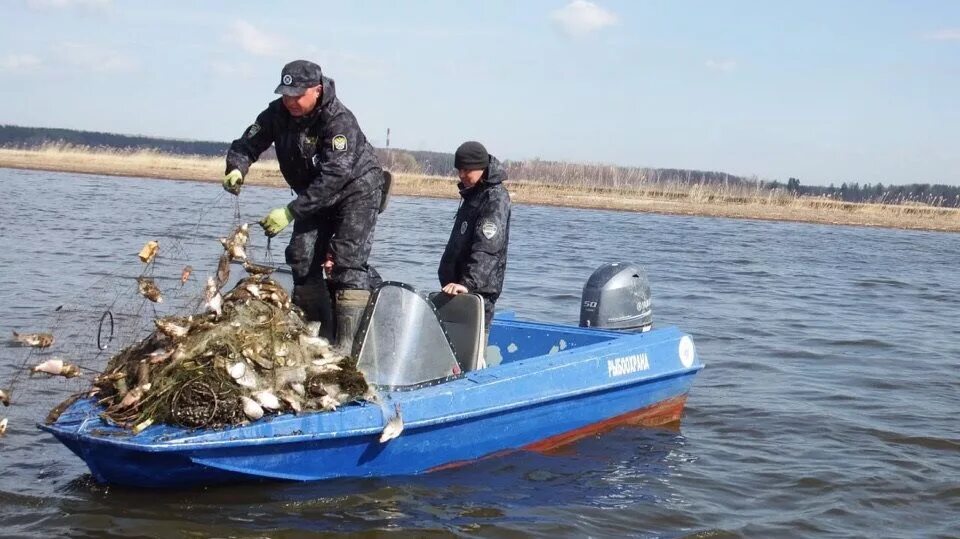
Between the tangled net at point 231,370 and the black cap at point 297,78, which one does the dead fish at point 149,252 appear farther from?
the black cap at point 297,78

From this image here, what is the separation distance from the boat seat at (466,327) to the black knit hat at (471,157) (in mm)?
859

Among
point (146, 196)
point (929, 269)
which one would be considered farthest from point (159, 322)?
point (146, 196)

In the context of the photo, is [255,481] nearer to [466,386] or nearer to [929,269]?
[466,386]

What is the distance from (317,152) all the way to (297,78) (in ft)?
1.66

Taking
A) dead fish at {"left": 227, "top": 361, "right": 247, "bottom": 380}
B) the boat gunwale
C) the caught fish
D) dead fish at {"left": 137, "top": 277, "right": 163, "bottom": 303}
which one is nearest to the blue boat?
the boat gunwale

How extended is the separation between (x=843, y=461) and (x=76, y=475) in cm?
498

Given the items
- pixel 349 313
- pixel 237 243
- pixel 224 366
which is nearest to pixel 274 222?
pixel 237 243

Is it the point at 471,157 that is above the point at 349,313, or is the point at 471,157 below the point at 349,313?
above

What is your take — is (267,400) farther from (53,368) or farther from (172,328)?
(53,368)

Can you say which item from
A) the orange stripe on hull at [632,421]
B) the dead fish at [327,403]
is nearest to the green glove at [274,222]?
the dead fish at [327,403]

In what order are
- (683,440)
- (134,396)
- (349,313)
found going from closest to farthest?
(134,396) → (349,313) → (683,440)

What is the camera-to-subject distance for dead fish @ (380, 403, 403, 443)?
6203 mm

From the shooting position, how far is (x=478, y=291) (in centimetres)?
748

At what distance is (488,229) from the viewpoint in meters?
7.48
